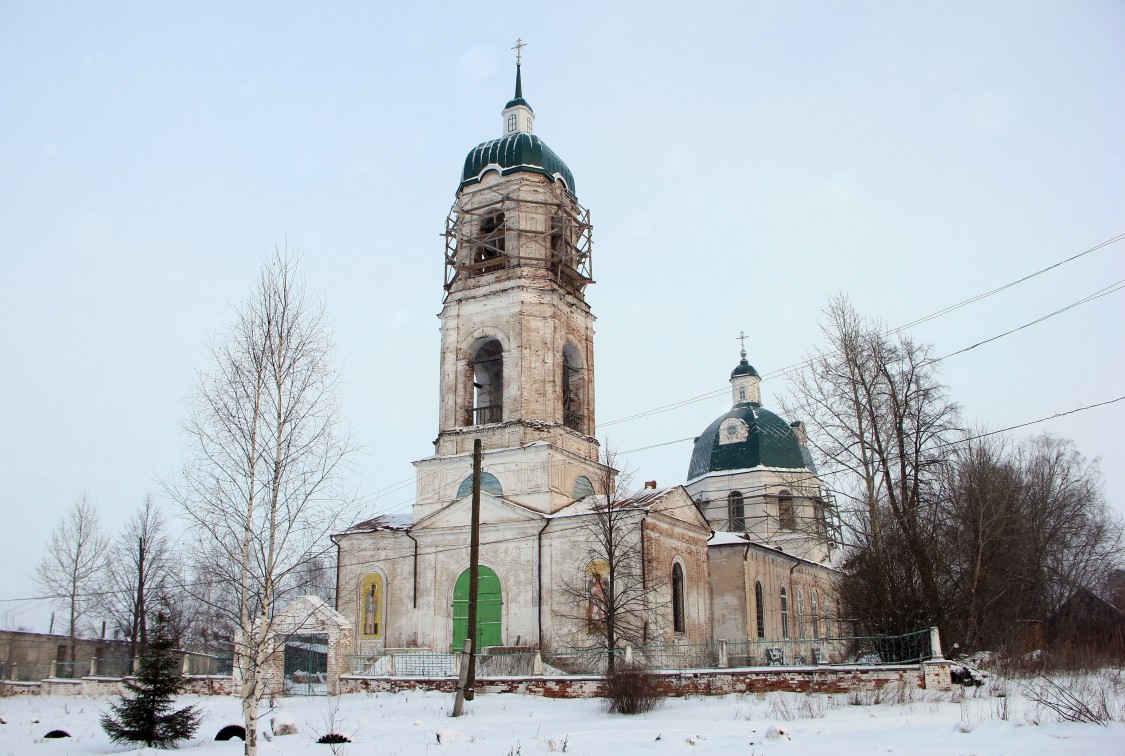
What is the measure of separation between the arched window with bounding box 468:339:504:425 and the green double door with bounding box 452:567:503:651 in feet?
21.2

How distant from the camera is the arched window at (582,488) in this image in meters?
31.1

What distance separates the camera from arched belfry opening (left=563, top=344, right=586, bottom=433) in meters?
33.2

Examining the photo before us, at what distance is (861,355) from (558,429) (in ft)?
35.9

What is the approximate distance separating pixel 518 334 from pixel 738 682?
619 inches

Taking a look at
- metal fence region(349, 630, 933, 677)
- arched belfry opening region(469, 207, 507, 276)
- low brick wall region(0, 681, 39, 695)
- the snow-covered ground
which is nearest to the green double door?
metal fence region(349, 630, 933, 677)

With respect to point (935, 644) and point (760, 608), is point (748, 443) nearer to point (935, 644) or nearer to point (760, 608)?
point (760, 608)

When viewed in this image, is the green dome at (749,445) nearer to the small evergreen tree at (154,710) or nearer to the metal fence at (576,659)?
the metal fence at (576,659)

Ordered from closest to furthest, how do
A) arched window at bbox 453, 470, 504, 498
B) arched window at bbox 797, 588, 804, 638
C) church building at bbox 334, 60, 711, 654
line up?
church building at bbox 334, 60, 711, 654, arched window at bbox 453, 470, 504, 498, arched window at bbox 797, 588, 804, 638

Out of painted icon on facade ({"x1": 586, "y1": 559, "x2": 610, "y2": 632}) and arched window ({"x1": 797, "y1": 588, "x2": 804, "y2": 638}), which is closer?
painted icon on facade ({"x1": 586, "y1": 559, "x2": 610, "y2": 632})

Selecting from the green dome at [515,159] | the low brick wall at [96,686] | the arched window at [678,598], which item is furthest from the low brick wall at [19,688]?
the green dome at [515,159]

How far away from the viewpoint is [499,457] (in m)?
30.3

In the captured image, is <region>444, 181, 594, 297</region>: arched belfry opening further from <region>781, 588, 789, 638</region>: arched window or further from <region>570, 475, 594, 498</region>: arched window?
<region>781, 588, 789, 638</region>: arched window

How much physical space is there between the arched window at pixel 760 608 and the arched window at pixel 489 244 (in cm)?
1588

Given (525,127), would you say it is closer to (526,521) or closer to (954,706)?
(526,521)
